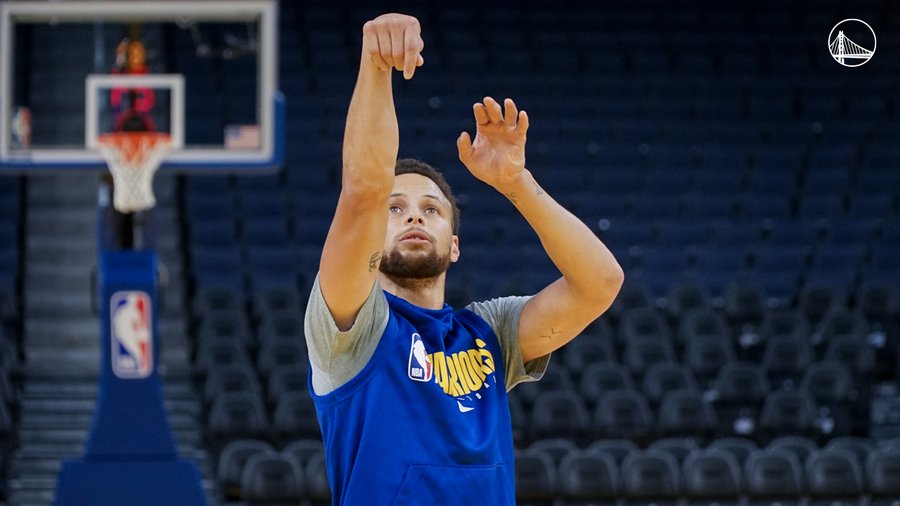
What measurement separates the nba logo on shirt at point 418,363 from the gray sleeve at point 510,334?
0.33m

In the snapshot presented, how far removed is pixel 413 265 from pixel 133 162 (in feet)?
18.5

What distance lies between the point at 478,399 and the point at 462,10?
13.4 metres

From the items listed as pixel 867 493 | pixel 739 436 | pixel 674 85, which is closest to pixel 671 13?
pixel 674 85

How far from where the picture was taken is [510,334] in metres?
3.07

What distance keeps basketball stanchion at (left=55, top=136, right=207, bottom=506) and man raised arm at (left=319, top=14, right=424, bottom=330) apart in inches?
211

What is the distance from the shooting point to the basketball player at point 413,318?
257 centimetres

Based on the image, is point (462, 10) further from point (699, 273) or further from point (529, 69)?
point (699, 273)

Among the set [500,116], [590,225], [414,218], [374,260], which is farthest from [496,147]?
[590,225]

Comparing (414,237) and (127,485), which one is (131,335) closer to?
(127,485)

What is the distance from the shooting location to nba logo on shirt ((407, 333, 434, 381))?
8.95 ft

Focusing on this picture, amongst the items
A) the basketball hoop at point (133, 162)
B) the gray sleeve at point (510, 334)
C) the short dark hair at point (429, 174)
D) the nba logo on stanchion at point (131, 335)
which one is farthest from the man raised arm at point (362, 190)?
the basketball hoop at point (133, 162)

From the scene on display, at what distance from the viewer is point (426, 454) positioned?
8.77ft

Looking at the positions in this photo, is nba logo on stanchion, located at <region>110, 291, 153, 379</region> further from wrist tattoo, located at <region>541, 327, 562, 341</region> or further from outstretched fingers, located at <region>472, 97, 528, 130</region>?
outstretched fingers, located at <region>472, 97, 528, 130</region>

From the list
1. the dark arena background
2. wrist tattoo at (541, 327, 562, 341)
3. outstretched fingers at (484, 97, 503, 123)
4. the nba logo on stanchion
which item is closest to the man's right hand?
outstretched fingers at (484, 97, 503, 123)
